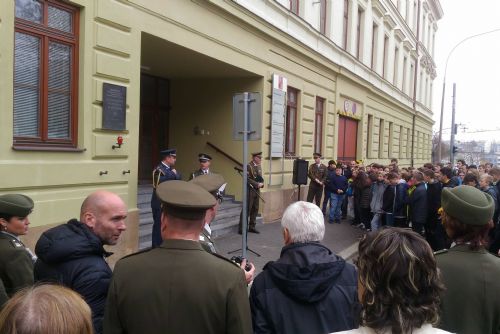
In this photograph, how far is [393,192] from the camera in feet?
35.1

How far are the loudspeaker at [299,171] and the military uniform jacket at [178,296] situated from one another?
11.0m

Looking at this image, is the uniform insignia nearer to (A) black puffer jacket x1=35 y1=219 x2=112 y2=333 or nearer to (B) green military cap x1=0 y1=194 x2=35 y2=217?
(B) green military cap x1=0 y1=194 x2=35 y2=217

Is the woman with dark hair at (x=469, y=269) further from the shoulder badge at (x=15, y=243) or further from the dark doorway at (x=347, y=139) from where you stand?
the dark doorway at (x=347, y=139)

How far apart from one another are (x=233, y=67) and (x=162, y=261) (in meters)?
9.53

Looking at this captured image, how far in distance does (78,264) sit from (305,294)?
48.2 inches

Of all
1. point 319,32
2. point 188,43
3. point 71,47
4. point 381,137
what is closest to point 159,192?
point 71,47

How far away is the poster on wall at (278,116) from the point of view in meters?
12.9

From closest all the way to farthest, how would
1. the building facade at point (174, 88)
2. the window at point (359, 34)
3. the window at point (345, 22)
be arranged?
1. the building facade at point (174, 88)
2. the window at point (345, 22)
3. the window at point (359, 34)

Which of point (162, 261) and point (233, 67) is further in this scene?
point (233, 67)

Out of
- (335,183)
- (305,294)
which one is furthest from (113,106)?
(335,183)

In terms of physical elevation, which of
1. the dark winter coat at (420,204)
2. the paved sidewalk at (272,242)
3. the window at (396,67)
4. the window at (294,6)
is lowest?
the paved sidewalk at (272,242)

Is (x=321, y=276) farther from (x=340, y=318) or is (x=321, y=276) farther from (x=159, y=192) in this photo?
(x=159, y=192)

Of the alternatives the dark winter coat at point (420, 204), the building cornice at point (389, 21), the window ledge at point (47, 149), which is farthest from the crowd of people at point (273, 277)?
the building cornice at point (389, 21)

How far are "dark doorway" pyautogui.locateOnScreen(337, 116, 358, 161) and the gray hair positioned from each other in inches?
657
